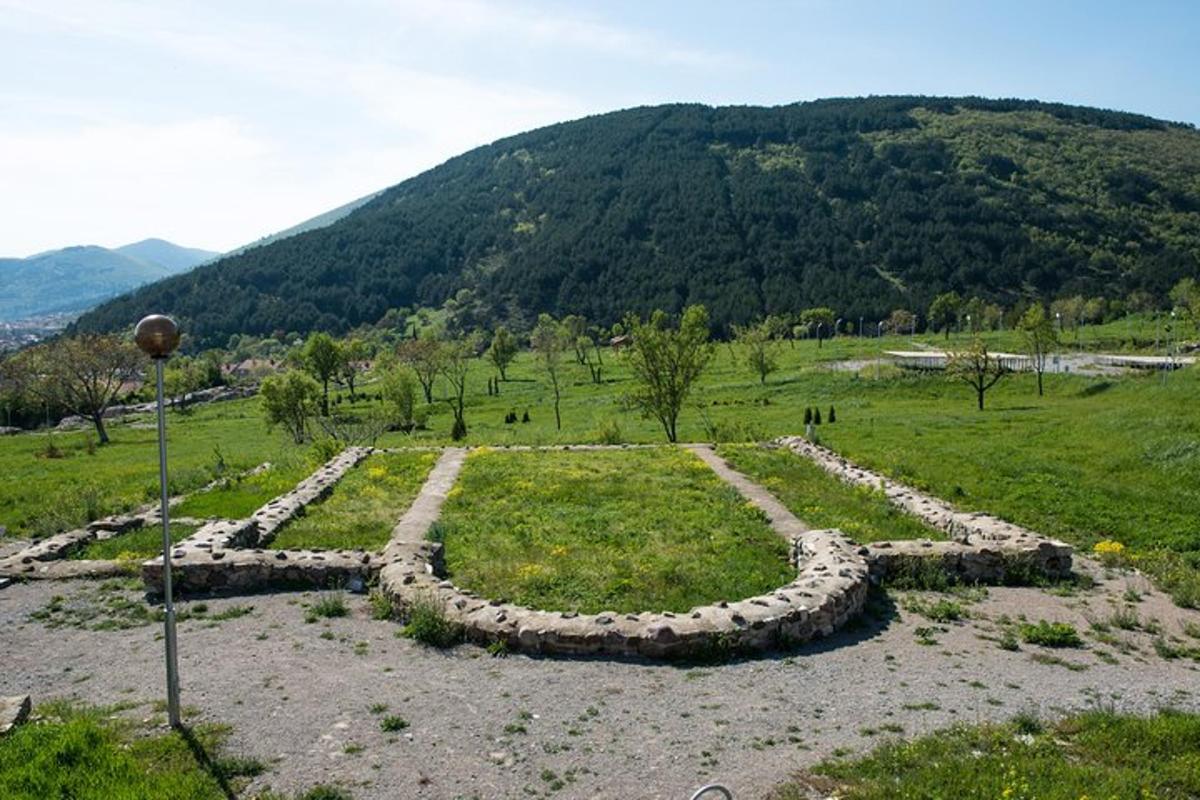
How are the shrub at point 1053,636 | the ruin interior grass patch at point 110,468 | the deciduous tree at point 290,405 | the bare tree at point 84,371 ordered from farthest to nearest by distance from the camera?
the bare tree at point 84,371
the deciduous tree at point 290,405
the ruin interior grass patch at point 110,468
the shrub at point 1053,636

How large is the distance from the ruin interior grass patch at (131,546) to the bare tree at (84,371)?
4623 centimetres

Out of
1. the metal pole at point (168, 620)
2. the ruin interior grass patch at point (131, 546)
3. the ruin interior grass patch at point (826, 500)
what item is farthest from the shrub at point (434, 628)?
the ruin interior grass patch at point (826, 500)

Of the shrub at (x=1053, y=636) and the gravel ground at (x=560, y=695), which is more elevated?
the gravel ground at (x=560, y=695)

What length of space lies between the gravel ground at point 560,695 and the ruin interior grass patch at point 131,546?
3983 millimetres

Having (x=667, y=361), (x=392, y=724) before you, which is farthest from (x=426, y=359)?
(x=392, y=724)

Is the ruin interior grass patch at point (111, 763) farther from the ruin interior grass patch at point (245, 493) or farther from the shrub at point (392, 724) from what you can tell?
the ruin interior grass patch at point (245, 493)

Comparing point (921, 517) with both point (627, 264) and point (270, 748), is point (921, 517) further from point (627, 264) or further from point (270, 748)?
point (627, 264)

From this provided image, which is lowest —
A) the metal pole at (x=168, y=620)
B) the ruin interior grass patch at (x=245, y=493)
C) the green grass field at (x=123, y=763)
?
the ruin interior grass patch at (x=245, y=493)

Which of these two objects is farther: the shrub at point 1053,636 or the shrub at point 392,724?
the shrub at point 1053,636

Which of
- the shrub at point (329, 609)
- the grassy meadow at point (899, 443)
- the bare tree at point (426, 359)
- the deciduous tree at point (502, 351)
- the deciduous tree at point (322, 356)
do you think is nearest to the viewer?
the shrub at point (329, 609)

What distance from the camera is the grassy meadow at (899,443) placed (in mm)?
22188

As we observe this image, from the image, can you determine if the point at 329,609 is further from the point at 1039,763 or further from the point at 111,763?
the point at 1039,763

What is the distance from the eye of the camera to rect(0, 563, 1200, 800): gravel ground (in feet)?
29.2

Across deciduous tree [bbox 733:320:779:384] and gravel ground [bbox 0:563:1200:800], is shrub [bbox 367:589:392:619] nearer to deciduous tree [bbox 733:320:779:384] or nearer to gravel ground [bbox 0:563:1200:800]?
gravel ground [bbox 0:563:1200:800]
